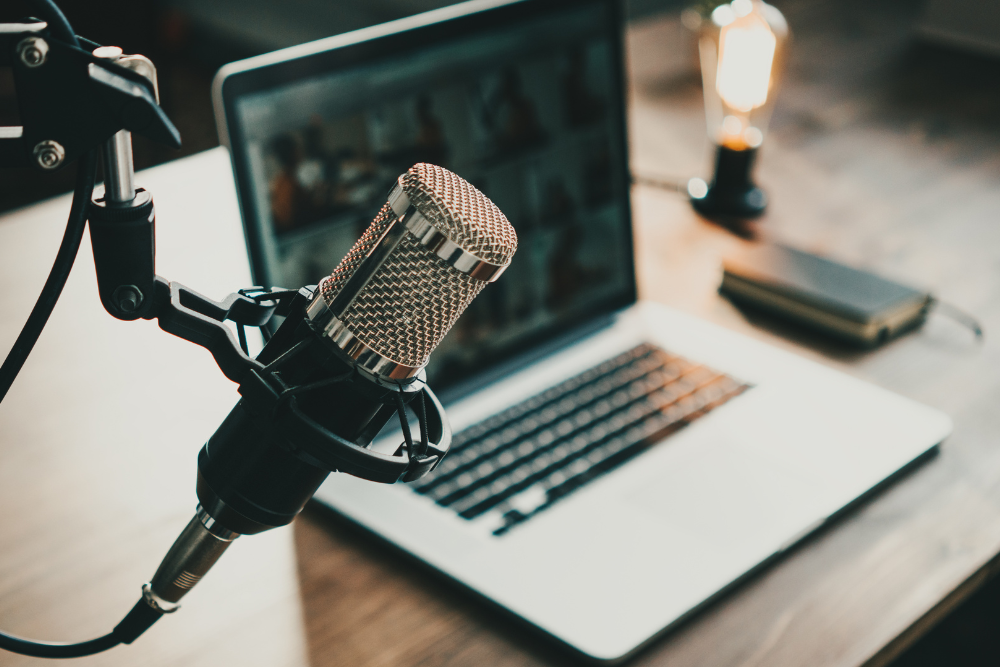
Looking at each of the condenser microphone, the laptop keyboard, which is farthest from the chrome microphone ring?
the laptop keyboard

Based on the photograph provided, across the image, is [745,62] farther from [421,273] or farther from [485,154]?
[421,273]

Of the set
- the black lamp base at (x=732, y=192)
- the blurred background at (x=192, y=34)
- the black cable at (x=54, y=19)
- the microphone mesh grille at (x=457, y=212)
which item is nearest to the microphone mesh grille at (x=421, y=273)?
the microphone mesh grille at (x=457, y=212)

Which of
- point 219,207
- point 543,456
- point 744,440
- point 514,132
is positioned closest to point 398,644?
point 543,456

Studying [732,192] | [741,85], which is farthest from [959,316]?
[741,85]

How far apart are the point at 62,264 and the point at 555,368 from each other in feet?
1.86

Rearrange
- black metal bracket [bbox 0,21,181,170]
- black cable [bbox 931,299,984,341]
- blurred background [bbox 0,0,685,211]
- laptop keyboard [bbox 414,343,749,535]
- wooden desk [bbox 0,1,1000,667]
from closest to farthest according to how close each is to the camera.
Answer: black metal bracket [bbox 0,21,181,170] < wooden desk [bbox 0,1,1000,667] < laptop keyboard [bbox 414,343,749,535] < black cable [bbox 931,299,984,341] < blurred background [bbox 0,0,685,211]

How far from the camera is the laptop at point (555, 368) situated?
2.09 feet

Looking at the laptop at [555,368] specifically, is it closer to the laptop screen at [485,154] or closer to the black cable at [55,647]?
the laptop screen at [485,154]

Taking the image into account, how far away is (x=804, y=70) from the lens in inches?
63.6

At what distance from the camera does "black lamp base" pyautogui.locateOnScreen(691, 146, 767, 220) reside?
46.5 inches

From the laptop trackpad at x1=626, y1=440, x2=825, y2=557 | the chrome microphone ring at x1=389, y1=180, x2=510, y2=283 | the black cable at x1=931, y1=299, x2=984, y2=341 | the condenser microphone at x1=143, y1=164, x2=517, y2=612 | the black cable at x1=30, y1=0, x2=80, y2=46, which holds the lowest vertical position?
the black cable at x1=931, y1=299, x2=984, y2=341

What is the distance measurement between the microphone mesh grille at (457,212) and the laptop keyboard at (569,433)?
364mm

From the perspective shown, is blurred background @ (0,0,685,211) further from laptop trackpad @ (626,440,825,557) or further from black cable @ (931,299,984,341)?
laptop trackpad @ (626,440,825,557)

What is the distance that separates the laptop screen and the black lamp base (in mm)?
296
